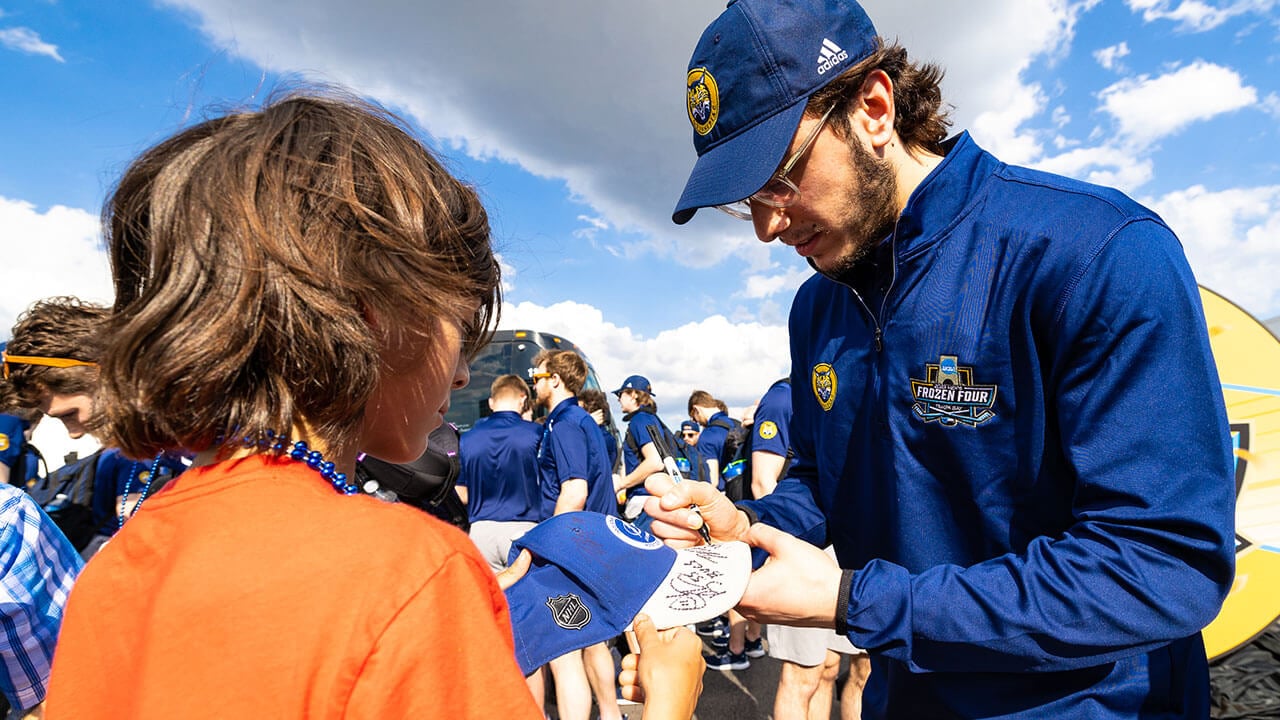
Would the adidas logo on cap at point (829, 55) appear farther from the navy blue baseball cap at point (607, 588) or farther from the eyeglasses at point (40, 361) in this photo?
the eyeglasses at point (40, 361)

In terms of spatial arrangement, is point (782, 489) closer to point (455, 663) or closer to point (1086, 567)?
point (1086, 567)

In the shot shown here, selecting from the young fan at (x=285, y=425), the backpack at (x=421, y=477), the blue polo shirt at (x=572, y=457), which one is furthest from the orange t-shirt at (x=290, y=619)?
the blue polo shirt at (x=572, y=457)

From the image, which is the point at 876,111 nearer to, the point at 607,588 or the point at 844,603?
the point at 844,603

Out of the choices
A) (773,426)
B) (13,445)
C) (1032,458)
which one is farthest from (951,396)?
(13,445)

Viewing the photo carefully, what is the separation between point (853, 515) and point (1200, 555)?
0.66 meters

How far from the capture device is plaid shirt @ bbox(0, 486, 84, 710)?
5.74 ft

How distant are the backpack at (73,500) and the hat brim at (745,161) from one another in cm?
377

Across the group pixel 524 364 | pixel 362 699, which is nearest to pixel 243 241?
pixel 362 699

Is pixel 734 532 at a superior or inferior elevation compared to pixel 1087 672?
superior

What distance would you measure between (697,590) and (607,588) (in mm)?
184

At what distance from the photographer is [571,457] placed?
17.1 ft

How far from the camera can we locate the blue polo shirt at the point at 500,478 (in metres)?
5.06

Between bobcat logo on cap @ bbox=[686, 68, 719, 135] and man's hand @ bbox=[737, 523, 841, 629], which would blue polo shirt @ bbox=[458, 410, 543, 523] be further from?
man's hand @ bbox=[737, 523, 841, 629]

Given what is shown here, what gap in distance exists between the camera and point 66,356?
2717mm
